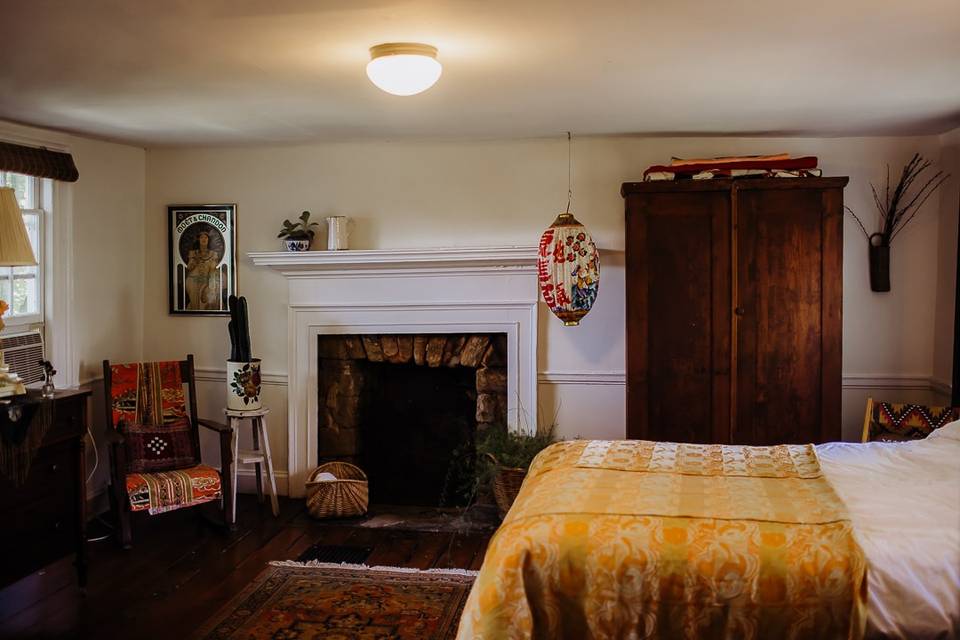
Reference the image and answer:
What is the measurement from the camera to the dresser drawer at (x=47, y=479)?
343cm

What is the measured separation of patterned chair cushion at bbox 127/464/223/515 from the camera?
4137mm

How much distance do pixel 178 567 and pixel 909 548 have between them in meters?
3.22

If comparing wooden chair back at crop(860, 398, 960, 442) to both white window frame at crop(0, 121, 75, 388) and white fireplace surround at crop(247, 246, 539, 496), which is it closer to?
white fireplace surround at crop(247, 246, 539, 496)

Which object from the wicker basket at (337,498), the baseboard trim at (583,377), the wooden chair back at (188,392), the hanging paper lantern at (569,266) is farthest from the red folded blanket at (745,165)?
the wooden chair back at (188,392)

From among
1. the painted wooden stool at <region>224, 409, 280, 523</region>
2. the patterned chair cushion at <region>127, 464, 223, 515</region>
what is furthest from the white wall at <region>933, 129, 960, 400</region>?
the patterned chair cushion at <region>127, 464, 223, 515</region>

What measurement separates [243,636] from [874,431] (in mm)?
3189

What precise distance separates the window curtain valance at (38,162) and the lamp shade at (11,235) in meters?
0.62

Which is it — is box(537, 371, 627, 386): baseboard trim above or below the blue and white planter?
below

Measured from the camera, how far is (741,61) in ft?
10.0

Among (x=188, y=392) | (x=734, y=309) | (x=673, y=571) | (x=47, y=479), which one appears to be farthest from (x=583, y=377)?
(x=47, y=479)

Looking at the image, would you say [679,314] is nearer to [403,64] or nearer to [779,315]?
[779,315]

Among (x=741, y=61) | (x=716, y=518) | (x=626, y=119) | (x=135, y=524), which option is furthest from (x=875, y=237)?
(x=135, y=524)

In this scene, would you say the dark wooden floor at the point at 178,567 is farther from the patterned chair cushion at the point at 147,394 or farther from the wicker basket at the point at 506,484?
the patterned chair cushion at the point at 147,394

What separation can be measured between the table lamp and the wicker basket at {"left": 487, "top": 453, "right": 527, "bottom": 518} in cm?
231
